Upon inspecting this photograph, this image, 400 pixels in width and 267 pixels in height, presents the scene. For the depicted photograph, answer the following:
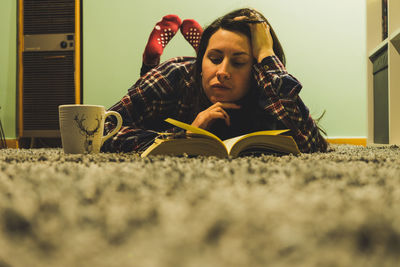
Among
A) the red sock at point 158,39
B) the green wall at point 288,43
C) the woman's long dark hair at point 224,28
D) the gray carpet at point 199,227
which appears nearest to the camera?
the gray carpet at point 199,227

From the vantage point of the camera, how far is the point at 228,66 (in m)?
0.81

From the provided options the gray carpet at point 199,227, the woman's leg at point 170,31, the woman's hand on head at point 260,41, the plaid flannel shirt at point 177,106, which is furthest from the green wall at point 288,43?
the gray carpet at point 199,227

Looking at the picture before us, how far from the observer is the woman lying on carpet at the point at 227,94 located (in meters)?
0.77

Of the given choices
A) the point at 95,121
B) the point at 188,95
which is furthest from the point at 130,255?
the point at 188,95

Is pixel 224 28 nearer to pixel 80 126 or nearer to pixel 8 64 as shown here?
pixel 80 126

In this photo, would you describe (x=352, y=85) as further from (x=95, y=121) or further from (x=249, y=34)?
(x=95, y=121)

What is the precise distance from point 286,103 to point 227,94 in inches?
6.4

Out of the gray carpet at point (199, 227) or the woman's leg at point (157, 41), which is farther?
the woman's leg at point (157, 41)

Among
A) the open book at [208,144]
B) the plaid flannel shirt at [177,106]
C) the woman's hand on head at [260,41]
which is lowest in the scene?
the open book at [208,144]

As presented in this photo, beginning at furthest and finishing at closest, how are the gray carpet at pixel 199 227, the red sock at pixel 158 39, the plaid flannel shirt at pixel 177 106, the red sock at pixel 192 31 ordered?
the red sock at pixel 192 31
the red sock at pixel 158 39
the plaid flannel shirt at pixel 177 106
the gray carpet at pixel 199 227

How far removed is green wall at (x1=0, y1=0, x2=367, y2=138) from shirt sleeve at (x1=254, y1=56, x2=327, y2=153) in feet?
5.11

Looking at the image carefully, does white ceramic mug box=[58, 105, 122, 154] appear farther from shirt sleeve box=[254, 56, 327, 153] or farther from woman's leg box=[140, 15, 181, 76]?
woman's leg box=[140, 15, 181, 76]

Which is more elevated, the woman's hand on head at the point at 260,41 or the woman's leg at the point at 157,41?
the woman's leg at the point at 157,41

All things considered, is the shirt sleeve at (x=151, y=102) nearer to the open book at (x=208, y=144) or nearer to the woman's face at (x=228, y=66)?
the woman's face at (x=228, y=66)
